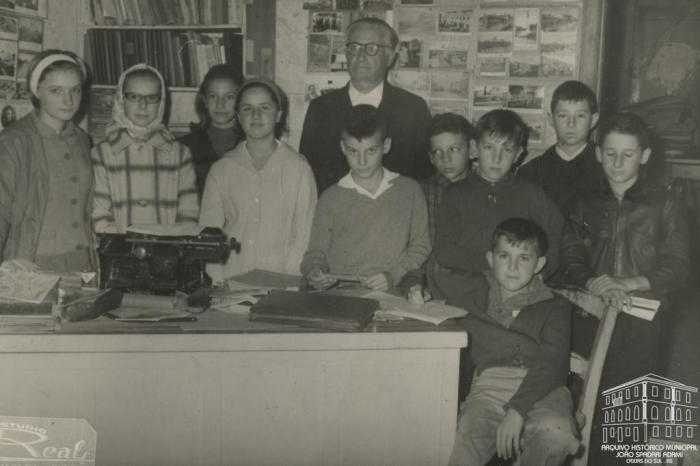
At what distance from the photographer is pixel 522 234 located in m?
2.22

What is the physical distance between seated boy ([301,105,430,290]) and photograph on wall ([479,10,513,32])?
143cm

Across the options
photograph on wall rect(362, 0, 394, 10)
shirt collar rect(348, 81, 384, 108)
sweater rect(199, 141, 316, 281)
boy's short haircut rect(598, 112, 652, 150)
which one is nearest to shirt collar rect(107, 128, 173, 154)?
sweater rect(199, 141, 316, 281)

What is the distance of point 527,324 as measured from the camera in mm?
2152

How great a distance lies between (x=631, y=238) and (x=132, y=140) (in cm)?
206

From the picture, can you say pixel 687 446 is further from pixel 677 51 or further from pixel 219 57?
pixel 219 57

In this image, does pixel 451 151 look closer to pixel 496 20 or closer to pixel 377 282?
pixel 377 282

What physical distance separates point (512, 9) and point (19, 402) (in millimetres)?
3184

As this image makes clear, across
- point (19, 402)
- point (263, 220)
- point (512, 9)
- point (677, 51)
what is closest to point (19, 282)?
point (19, 402)

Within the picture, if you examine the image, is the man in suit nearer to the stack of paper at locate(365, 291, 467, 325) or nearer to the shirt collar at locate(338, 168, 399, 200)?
the shirt collar at locate(338, 168, 399, 200)

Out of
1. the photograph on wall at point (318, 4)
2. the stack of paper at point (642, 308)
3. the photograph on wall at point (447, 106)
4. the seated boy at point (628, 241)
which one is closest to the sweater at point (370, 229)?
the seated boy at point (628, 241)

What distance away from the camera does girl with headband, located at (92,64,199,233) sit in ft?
9.38

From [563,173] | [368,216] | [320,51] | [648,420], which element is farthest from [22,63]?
[648,420]

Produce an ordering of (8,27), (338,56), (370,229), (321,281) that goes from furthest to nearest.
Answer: (338,56) < (8,27) < (370,229) < (321,281)

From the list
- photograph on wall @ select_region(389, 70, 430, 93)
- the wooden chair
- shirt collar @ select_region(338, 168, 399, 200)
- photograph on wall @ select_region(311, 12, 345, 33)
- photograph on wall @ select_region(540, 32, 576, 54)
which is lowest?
the wooden chair
